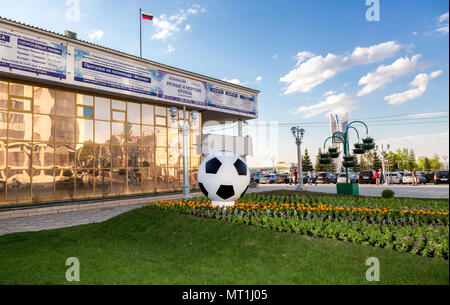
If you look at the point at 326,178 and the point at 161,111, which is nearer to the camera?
the point at 161,111

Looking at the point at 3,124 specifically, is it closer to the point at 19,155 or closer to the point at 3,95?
the point at 3,95

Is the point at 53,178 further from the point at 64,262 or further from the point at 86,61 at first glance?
the point at 64,262

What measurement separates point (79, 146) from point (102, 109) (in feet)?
9.14

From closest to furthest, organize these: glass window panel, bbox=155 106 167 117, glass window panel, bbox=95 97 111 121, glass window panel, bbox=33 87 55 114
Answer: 1. glass window panel, bbox=33 87 55 114
2. glass window panel, bbox=95 97 111 121
3. glass window panel, bbox=155 106 167 117

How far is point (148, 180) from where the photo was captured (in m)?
20.3

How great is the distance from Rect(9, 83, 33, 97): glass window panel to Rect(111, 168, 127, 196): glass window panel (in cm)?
637

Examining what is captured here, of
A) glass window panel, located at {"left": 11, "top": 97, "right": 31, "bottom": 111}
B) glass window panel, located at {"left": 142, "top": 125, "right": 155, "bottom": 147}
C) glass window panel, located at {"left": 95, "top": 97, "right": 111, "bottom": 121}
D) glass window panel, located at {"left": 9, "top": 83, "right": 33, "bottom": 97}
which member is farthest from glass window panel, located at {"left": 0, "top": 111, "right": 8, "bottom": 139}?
glass window panel, located at {"left": 142, "top": 125, "right": 155, "bottom": 147}

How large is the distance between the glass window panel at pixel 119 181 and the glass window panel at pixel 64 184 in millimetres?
2432

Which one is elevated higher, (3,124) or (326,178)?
(3,124)

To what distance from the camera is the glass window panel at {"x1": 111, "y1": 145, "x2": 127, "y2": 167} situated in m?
18.6

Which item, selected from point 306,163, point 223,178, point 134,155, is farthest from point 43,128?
point 306,163

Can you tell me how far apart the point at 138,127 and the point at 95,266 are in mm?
15493

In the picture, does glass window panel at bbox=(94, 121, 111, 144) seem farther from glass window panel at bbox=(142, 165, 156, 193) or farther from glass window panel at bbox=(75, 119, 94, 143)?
glass window panel at bbox=(142, 165, 156, 193)

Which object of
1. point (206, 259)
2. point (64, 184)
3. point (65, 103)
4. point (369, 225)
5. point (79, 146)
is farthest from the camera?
point (79, 146)
